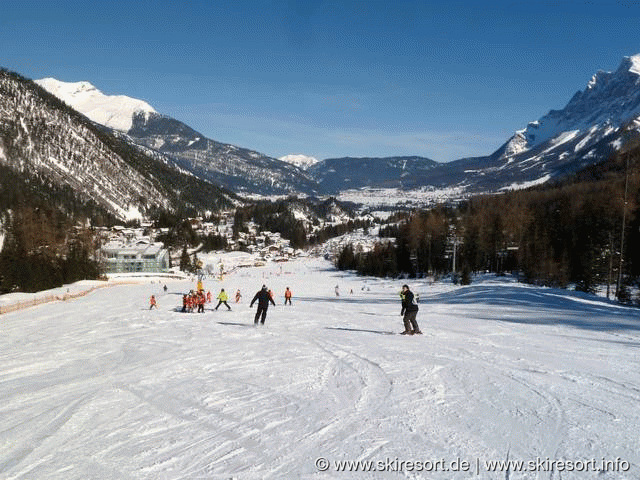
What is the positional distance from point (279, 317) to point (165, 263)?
115 metres

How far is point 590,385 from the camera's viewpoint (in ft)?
29.3

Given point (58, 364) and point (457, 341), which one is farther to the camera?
point (457, 341)

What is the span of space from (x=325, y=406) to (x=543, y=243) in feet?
220

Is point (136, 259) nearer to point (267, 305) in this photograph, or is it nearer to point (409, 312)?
point (267, 305)

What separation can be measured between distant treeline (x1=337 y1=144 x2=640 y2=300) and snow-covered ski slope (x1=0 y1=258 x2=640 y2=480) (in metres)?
30.0

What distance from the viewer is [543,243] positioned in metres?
66.9

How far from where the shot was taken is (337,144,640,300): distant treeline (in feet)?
163

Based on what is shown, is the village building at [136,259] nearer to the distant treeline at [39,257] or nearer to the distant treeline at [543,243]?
the distant treeline at [39,257]

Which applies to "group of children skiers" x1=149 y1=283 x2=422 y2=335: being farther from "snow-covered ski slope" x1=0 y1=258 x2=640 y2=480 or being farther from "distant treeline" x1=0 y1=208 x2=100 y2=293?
"distant treeline" x1=0 y1=208 x2=100 y2=293

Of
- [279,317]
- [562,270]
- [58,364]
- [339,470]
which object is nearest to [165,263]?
[562,270]

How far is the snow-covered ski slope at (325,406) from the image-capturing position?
5883mm

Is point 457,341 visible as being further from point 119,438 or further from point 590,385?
point 119,438

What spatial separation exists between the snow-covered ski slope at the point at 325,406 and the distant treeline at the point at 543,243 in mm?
30008

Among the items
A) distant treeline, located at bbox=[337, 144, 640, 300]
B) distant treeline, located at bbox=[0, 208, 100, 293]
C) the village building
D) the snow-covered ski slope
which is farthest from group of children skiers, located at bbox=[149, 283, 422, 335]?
the village building
